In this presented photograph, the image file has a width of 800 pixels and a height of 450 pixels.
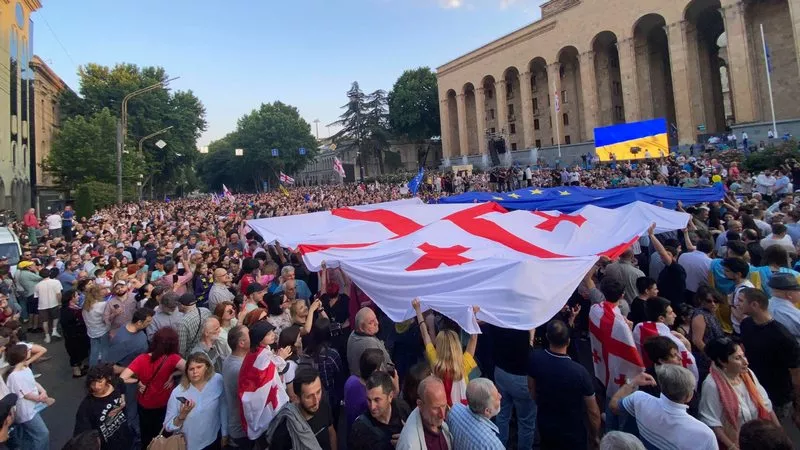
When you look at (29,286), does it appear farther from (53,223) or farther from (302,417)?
(53,223)

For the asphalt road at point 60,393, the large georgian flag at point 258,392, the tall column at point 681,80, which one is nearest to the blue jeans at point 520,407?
the asphalt road at point 60,393

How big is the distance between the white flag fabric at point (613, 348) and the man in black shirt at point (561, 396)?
21.3 inches

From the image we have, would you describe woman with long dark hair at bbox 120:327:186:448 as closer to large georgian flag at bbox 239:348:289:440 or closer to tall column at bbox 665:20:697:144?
large georgian flag at bbox 239:348:289:440

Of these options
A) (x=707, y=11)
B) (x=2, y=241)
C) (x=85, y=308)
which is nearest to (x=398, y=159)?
(x=707, y=11)

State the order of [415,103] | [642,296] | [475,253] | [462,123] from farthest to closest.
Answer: [415,103], [462,123], [475,253], [642,296]

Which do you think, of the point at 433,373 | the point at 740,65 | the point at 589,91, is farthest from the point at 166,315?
the point at 589,91

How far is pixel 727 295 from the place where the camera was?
16.6 ft

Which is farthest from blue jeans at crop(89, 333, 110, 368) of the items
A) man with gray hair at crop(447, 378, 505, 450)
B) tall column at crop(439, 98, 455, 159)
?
tall column at crop(439, 98, 455, 159)

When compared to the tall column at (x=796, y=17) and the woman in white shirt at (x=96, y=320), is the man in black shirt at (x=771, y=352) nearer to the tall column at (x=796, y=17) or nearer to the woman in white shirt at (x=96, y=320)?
the woman in white shirt at (x=96, y=320)

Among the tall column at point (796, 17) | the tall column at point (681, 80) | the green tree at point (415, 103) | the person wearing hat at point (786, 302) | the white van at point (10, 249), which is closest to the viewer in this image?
the person wearing hat at point (786, 302)

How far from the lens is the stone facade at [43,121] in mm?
31578

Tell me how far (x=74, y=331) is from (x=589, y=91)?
1555 inches

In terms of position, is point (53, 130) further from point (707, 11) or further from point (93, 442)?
point (707, 11)

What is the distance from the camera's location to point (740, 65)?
28547 mm
